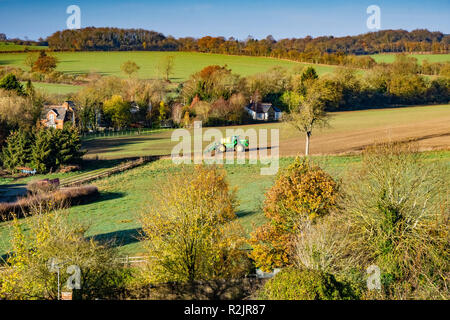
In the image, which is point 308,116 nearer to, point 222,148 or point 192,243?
point 222,148

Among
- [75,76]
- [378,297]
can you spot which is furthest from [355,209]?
[75,76]

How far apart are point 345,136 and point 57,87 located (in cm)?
6527

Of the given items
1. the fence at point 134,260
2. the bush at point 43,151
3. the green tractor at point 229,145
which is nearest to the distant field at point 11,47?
the bush at point 43,151

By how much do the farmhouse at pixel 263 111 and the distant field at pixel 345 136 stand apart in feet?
22.7

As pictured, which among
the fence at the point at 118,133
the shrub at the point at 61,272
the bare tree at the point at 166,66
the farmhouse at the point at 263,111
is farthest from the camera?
the bare tree at the point at 166,66

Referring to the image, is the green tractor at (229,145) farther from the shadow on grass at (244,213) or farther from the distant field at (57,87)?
the distant field at (57,87)

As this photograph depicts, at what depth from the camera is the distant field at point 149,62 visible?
11400cm

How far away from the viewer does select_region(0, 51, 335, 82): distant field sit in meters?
114

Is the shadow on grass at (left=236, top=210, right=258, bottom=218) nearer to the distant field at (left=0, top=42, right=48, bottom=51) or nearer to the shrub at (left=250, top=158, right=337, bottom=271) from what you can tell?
the shrub at (left=250, top=158, right=337, bottom=271)

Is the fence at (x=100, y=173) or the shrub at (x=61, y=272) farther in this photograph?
the fence at (x=100, y=173)

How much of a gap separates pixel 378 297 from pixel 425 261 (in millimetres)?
4574

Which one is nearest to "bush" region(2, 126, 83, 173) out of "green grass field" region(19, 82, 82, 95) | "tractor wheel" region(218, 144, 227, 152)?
"tractor wheel" region(218, 144, 227, 152)

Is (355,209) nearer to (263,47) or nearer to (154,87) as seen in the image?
(154,87)

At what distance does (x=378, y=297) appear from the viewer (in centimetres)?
1555
